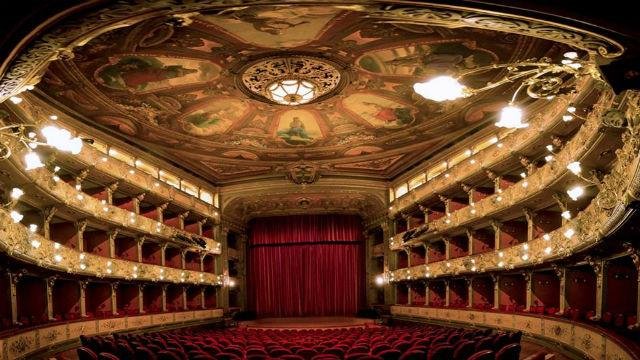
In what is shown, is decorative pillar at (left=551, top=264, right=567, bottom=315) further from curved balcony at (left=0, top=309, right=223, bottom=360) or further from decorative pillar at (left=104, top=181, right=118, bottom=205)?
decorative pillar at (left=104, top=181, right=118, bottom=205)

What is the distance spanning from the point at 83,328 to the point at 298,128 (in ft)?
29.8

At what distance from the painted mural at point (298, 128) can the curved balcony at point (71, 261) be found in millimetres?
6982

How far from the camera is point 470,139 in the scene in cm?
1878

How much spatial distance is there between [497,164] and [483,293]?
18.8ft

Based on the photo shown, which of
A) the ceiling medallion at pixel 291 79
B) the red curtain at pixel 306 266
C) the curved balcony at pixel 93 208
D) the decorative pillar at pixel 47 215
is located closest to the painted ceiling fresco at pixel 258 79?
the ceiling medallion at pixel 291 79

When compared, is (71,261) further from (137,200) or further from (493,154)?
(493,154)

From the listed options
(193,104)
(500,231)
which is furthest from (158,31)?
(500,231)

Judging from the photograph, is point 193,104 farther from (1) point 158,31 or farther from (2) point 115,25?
(2) point 115,25

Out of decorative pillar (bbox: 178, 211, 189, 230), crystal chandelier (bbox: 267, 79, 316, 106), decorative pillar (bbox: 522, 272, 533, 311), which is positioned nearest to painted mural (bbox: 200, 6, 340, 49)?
crystal chandelier (bbox: 267, 79, 316, 106)

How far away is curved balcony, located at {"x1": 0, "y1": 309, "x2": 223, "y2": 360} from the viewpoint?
410 inches

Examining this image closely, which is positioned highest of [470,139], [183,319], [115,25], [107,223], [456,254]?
[470,139]

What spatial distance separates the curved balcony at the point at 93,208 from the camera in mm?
12961

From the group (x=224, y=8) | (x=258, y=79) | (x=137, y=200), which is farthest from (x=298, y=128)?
(x=224, y=8)

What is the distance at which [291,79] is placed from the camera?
44.7 feet
